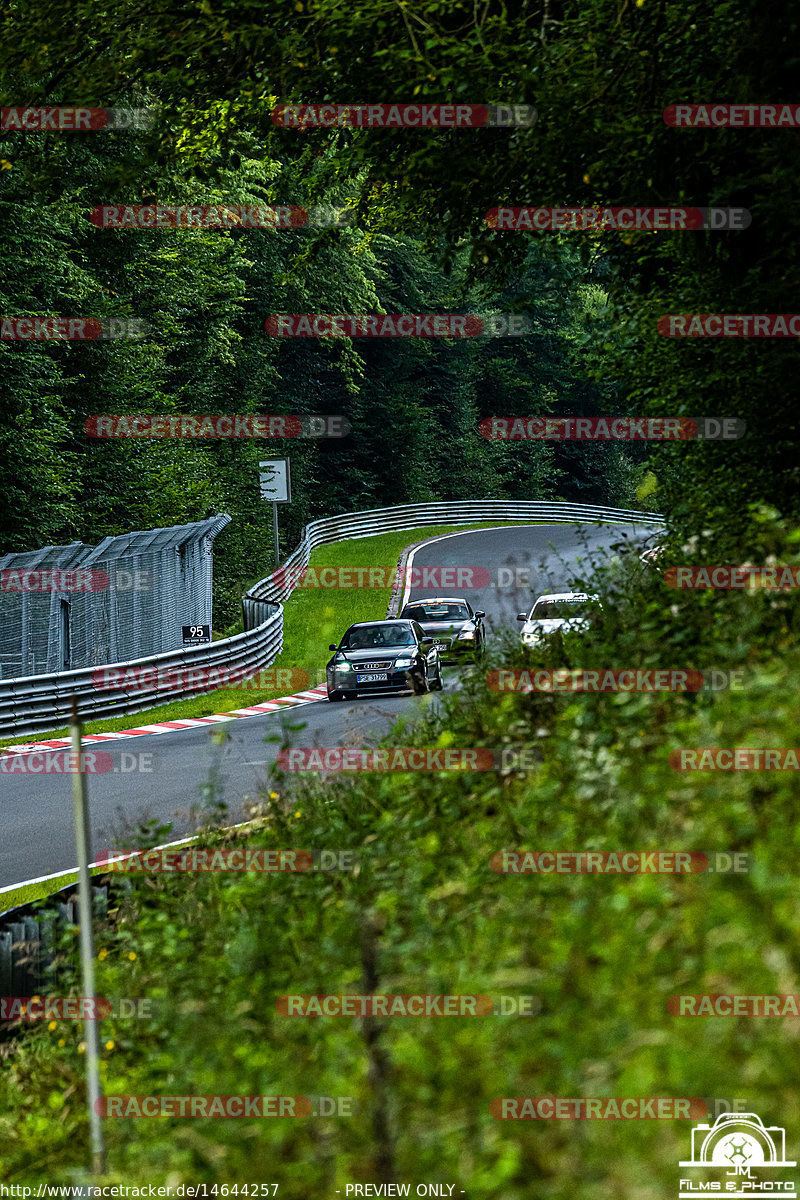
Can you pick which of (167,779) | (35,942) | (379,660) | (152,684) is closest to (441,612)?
(379,660)

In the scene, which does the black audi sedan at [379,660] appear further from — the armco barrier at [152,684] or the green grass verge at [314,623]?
the armco barrier at [152,684]

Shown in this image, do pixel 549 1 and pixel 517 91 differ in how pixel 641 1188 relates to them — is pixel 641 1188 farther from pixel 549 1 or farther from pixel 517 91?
pixel 549 1

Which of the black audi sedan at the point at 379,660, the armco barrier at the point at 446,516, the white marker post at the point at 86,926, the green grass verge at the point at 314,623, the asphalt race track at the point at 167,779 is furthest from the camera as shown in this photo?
the armco barrier at the point at 446,516

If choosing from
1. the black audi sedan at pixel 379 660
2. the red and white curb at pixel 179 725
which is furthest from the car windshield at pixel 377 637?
the red and white curb at pixel 179 725

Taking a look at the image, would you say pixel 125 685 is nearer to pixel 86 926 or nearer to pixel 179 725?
pixel 179 725

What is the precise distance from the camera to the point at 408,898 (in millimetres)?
5953

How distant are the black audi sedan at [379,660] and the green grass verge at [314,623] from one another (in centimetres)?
202

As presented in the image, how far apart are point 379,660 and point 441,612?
19.1ft

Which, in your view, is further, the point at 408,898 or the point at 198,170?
the point at 198,170

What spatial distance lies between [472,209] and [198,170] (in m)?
2.95

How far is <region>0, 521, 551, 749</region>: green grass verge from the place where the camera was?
2241 centimetres

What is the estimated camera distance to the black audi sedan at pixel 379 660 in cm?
2298

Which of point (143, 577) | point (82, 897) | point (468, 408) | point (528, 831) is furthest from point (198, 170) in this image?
point (468, 408)

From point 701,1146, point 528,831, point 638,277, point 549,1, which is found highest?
point 549,1
